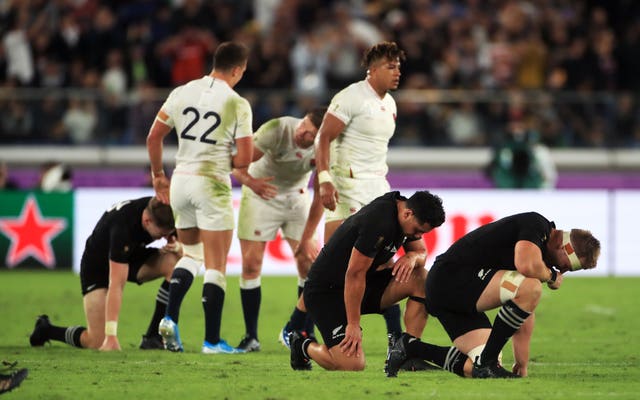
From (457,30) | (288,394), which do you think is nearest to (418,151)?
(457,30)

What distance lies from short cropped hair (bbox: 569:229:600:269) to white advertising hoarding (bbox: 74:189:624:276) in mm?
9194

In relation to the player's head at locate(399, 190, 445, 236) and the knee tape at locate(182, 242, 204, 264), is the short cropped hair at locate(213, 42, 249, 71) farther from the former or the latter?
the player's head at locate(399, 190, 445, 236)

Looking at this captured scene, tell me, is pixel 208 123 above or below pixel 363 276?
above

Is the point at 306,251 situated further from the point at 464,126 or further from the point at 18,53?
the point at 18,53

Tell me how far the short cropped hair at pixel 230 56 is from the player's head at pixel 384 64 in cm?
104

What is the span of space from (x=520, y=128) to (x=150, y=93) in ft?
18.7

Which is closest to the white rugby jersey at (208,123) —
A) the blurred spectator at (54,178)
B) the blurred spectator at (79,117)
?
the blurred spectator at (54,178)

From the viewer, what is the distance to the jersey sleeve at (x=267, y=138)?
10.6m

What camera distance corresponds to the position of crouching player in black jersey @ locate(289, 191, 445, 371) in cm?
805

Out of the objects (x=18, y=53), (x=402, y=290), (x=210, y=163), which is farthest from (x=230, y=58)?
(x=18, y=53)

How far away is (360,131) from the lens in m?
10.2

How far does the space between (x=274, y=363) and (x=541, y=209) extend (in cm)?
911

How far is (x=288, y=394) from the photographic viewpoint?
24.0 feet

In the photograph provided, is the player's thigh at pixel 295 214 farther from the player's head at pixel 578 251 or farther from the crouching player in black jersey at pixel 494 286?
the player's head at pixel 578 251
